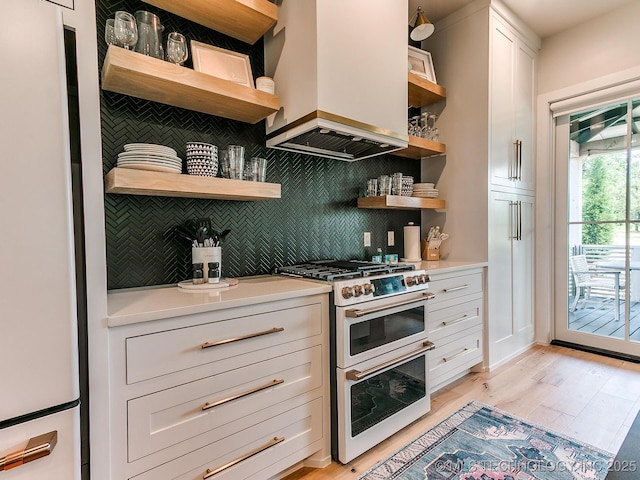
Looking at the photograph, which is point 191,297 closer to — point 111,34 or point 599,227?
point 111,34

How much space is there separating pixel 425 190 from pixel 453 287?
900 millimetres

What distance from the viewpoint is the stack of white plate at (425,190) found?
276 centimetres

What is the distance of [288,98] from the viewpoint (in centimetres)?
180

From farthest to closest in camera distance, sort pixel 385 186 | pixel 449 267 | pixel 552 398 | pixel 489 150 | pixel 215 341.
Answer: pixel 489 150
pixel 385 186
pixel 449 267
pixel 552 398
pixel 215 341

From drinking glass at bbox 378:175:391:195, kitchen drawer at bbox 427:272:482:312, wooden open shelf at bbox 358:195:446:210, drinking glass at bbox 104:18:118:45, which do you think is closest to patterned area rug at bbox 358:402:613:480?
kitchen drawer at bbox 427:272:482:312

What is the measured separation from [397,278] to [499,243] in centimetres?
143

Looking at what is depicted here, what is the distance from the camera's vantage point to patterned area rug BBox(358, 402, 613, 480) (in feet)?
4.90

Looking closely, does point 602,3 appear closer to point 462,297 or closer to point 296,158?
point 462,297

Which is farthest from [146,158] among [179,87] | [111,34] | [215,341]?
[215,341]

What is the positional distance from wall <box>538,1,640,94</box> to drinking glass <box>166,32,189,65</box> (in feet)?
10.9

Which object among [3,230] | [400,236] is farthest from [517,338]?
[3,230]

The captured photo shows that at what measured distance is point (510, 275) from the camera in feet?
9.30

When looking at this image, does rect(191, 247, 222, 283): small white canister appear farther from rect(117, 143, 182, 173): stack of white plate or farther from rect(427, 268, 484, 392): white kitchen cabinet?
rect(427, 268, 484, 392): white kitchen cabinet

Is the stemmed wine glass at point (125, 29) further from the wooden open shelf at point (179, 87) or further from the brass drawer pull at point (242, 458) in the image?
the brass drawer pull at point (242, 458)
